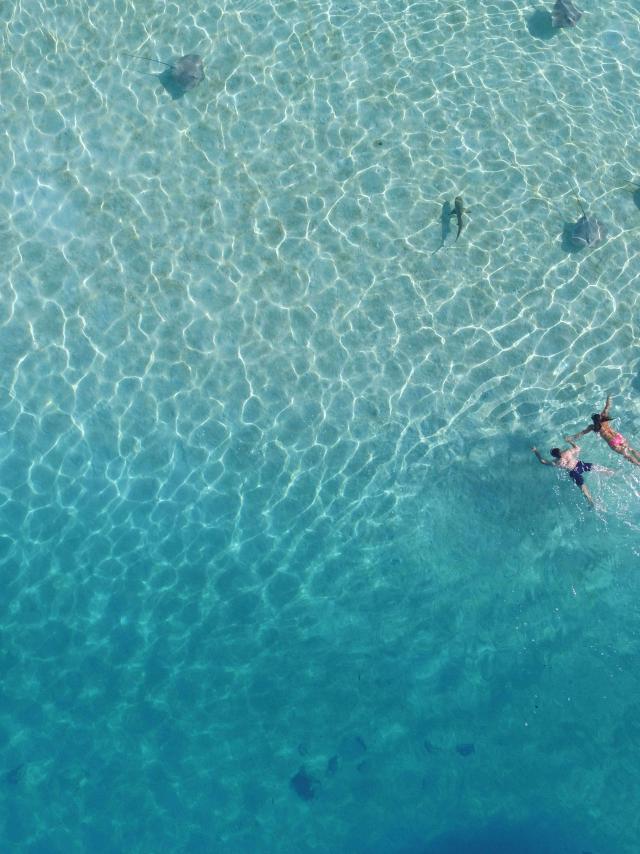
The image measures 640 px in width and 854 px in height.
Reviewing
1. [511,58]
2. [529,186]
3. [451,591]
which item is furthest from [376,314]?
[511,58]

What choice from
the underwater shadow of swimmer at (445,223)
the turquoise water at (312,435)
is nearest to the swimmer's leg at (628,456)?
the turquoise water at (312,435)

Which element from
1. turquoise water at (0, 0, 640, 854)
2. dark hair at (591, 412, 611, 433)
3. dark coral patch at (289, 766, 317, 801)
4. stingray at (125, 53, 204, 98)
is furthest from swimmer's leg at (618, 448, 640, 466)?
stingray at (125, 53, 204, 98)

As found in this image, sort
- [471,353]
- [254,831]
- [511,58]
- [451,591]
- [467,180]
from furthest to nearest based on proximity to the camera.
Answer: [511,58] → [467,180] → [471,353] → [451,591] → [254,831]

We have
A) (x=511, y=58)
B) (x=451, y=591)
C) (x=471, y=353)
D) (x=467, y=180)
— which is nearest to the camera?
(x=451, y=591)

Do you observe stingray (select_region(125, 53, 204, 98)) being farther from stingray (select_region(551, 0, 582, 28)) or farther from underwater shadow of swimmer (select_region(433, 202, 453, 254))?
stingray (select_region(551, 0, 582, 28))

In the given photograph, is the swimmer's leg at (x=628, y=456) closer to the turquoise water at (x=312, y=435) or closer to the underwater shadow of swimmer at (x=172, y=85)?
the turquoise water at (x=312, y=435)

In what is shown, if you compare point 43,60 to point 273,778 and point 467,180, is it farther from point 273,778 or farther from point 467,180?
point 273,778
